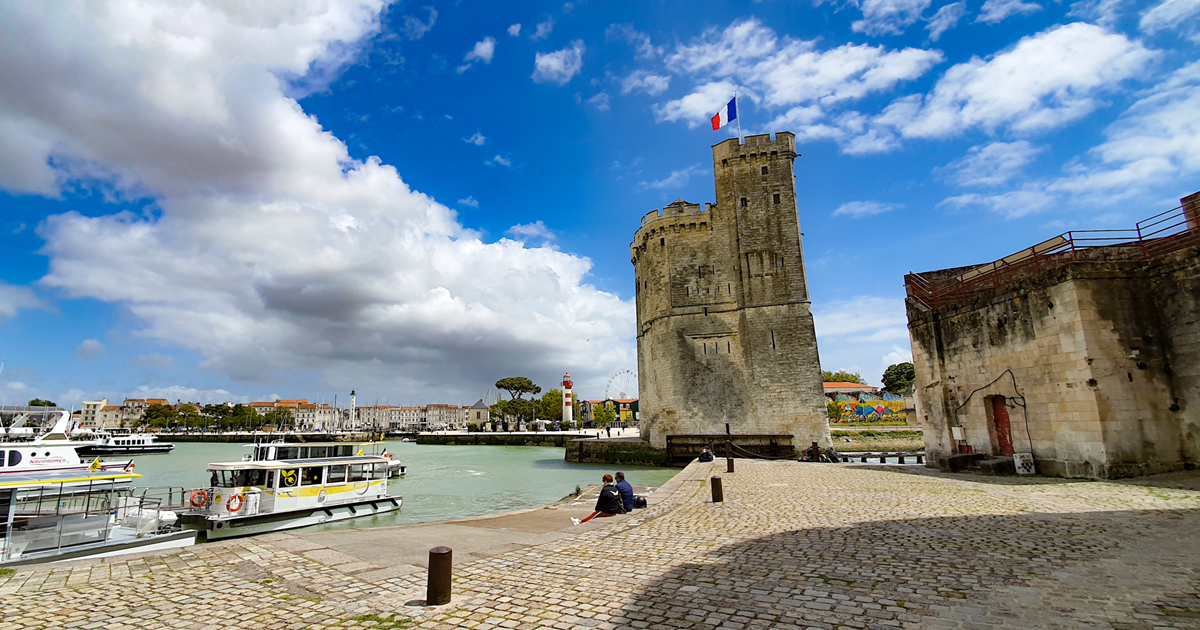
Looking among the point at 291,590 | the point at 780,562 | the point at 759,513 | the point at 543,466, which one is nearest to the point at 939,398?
the point at 759,513

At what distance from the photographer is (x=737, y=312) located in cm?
3472

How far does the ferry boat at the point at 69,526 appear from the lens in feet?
33.7

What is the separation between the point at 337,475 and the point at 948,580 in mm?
18292

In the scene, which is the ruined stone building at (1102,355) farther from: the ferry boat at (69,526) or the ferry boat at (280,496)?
the ferry boat at (69,526)

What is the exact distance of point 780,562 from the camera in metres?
6.56

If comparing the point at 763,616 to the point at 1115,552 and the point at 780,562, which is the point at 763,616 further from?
the point at 1115,552

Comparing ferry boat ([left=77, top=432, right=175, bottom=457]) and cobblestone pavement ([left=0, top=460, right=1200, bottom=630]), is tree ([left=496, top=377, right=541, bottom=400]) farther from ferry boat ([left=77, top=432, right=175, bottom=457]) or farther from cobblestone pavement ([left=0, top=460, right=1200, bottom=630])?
cobblestone pavement ([left=0, top=460, right=1200, bottom=630])

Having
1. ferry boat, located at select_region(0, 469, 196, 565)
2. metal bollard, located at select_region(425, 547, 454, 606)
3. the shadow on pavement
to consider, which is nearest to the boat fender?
ferry boat, located at select_region(0, 469, 196, 565)

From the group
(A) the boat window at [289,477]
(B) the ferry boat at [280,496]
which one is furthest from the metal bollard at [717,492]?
(A) the boat window at [289,477]

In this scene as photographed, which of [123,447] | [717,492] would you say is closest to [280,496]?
[717,492]

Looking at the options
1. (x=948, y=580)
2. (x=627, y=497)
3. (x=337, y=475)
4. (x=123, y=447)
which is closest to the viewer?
(x=948, y=580)

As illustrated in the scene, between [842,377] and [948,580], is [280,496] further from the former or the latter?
[842,377]

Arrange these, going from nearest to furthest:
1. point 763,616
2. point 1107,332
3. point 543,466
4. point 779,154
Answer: point 763,616 < point 1107,332 < point 779,154 < point 543,466

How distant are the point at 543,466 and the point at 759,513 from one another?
31140 mm
